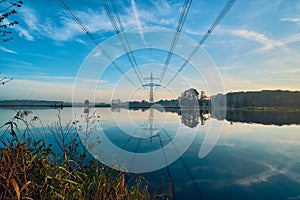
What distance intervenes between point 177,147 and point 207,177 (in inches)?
145

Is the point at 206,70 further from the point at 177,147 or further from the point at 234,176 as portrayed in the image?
the point at 177,147

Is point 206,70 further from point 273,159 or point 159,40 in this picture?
point 273,159

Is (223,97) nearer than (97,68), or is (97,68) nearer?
(97,68)

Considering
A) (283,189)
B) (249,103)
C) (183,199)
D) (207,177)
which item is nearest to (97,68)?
(183,199)

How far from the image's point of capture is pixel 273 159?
786cm

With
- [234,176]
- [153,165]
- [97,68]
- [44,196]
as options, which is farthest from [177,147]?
[44,196]

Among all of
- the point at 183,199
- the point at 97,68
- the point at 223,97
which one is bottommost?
the point at 183,199

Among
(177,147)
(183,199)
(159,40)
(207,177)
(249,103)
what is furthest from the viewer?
(249,103)

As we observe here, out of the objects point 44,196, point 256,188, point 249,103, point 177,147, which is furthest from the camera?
point 249,103

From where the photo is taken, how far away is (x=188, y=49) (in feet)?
19.1

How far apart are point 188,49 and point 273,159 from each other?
18.8 ft

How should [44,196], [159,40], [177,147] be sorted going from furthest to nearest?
[177,147] < [159,40] < [44,196]

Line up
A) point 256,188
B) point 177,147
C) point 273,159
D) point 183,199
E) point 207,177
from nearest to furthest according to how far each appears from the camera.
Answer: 1. point 183,199
2. point 256,188
3. point 207,177
4. point 273,159
5. point 177,147

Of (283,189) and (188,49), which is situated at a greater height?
(188,49)
